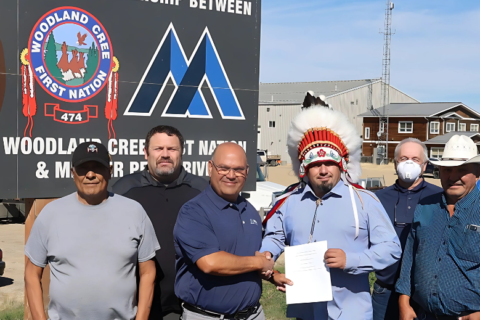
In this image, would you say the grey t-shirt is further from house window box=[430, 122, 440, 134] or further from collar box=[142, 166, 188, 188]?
house window box=[430, 122, 440, 134]

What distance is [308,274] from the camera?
10.4 ft

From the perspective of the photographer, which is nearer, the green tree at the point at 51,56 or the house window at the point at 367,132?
the green tree at the point at 51,56

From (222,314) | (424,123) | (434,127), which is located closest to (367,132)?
(424,123)

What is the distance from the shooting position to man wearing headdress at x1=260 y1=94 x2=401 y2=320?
314cm

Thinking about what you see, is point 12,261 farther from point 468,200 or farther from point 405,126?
point 405,126

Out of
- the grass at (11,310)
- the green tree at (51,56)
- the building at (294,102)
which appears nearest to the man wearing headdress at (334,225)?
the green tree at (51,56)

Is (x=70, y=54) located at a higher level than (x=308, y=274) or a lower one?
higher

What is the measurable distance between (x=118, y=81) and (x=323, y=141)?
2.59 meters

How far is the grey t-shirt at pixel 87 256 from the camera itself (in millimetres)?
3018

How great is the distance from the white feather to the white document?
74cm

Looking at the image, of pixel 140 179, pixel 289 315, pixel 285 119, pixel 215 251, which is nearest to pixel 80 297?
pixel 215 251

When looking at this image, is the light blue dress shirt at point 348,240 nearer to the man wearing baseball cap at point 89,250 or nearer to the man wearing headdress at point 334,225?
the man wearing headdress at point 334,225

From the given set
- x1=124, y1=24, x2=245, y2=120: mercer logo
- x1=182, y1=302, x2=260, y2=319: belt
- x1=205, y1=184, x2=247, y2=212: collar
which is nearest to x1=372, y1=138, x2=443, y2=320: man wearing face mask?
x1=182, y1=302, x2=260, y2=319: belt

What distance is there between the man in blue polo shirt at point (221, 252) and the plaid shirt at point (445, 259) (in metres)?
1.03
